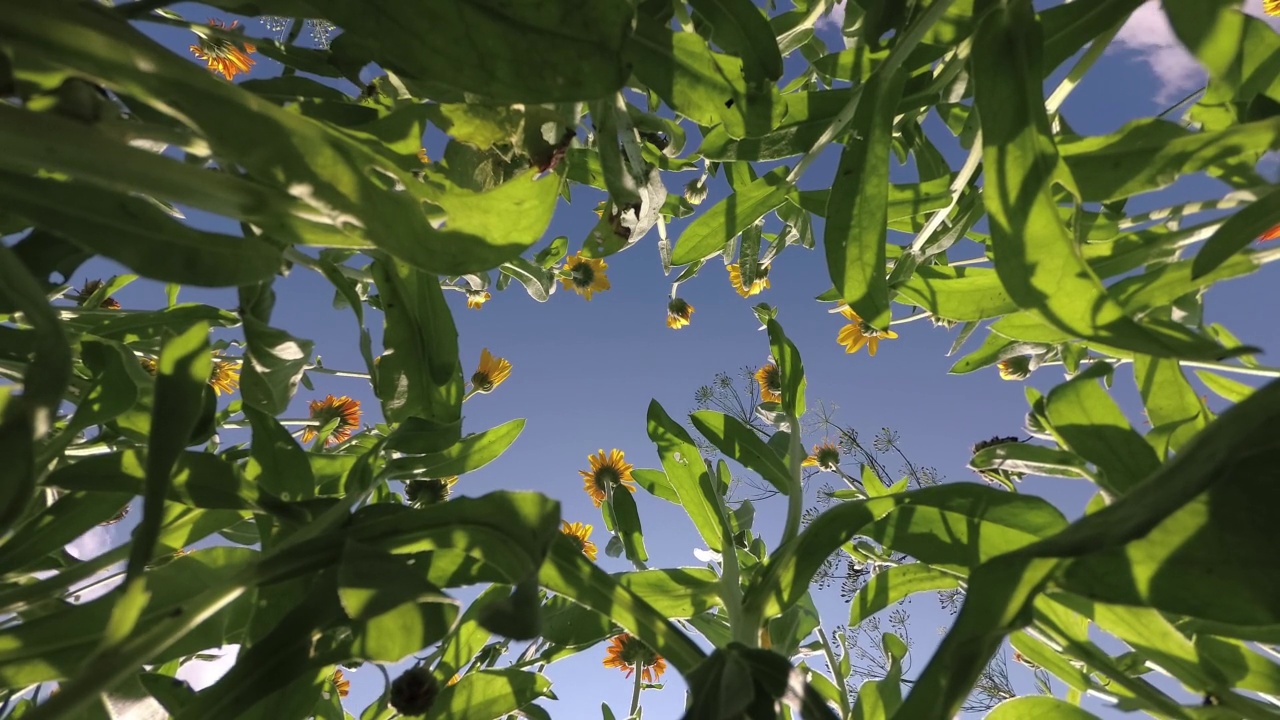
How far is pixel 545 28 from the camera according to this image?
40 cm

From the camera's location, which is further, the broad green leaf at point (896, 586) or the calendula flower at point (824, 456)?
the calendula flower at point (824, 456)

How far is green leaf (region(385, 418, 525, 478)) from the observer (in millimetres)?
708

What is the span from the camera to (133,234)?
0.39m

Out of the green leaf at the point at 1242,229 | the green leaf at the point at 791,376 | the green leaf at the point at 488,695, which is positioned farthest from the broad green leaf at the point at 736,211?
the green leaf at the point at 488,695

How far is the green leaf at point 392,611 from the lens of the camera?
0.35 m

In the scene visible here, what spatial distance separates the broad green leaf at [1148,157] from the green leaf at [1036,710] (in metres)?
0.41

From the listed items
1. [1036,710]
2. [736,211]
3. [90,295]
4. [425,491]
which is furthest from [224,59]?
[1036,710]

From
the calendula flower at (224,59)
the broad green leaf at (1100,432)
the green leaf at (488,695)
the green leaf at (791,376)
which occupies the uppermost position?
the calendula flower at (224,59)

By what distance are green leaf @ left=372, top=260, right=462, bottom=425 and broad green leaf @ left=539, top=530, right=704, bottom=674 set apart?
0.66ft

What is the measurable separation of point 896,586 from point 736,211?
42 centimetres

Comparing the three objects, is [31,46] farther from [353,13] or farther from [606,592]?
[606,592]

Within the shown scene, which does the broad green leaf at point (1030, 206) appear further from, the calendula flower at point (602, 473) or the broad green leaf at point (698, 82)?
the calendula flower at point (602, 473)

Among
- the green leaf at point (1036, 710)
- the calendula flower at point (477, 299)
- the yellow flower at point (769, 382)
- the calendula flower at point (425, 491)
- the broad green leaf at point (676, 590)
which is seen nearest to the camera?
the green leaf at point (1036, 710)

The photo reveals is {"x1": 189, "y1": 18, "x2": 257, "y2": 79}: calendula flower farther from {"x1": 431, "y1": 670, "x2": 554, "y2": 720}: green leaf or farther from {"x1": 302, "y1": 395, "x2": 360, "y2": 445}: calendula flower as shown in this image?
{"x1": 431, "y1": 670, "x2": 554, "y2": 720}: green leaf
